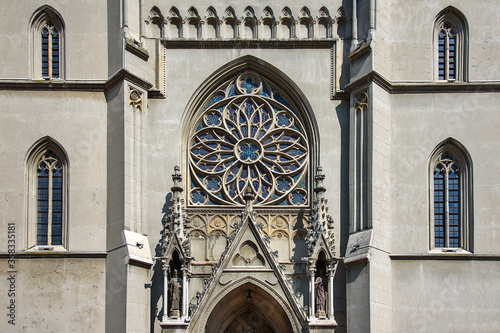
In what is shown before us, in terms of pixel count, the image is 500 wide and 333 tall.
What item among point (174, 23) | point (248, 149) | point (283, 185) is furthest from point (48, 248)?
point (174, 23)

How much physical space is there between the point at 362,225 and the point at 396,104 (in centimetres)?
400

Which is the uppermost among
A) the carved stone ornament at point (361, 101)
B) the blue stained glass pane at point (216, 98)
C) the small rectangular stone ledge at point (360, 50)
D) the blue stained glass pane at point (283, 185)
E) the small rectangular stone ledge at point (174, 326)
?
the small rectangular stone ledge at point (360, 50)

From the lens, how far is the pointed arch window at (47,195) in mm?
27688

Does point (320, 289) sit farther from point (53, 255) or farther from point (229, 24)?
point (229, 24)

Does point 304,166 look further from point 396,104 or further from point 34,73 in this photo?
point 34,73

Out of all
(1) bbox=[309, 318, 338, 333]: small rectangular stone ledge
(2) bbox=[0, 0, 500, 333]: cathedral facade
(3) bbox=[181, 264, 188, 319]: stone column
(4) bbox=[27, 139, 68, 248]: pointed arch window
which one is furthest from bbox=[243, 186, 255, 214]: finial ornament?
(4) bbox=[27, 139, 68, 248]: pointed arch window

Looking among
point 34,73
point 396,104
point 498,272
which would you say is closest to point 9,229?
point 34,73

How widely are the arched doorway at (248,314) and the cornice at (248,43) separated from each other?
747 cm

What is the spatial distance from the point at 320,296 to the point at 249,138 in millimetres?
5434

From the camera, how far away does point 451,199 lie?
2806 centimetres

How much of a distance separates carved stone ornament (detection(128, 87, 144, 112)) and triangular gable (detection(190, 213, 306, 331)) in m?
4.59

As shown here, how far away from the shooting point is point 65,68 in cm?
2845

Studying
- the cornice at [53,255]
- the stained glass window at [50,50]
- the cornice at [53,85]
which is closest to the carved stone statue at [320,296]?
the cornice at [53,255]

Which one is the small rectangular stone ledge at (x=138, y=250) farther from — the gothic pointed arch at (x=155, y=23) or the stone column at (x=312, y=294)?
the gothic pointed arch at (x=155, y=23)
